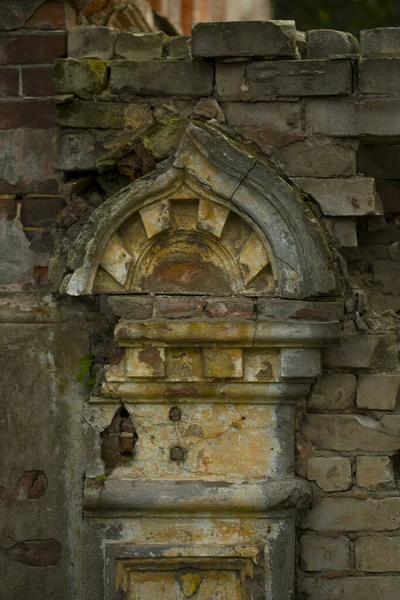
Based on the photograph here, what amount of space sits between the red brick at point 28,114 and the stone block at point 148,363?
119cm

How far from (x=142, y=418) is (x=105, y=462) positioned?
0.26m

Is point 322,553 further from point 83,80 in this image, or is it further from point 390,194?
point 83,80

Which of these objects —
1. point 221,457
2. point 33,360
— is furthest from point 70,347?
point 221,457

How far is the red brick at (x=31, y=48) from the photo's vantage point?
4.37 m

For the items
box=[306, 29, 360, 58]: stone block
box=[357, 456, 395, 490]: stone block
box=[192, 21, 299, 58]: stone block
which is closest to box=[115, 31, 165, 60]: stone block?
box=[192, 21, 299, 58]: stone block

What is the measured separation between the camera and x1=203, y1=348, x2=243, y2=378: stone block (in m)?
4.09

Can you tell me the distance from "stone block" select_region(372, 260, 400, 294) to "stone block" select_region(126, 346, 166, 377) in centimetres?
115

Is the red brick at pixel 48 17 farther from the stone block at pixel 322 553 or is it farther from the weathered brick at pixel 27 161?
the stone block at pixel 322 553

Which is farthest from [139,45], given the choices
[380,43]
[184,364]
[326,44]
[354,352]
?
[354,352]

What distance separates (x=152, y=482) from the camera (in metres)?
4.13

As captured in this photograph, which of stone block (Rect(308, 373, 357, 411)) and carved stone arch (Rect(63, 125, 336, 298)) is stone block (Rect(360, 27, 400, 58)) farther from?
stone block (Rect(308, 373, 357, 411))

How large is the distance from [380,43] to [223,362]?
5.35 ft

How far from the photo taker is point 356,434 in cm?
428

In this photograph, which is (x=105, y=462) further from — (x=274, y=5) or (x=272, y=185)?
(x=274, y=5)
